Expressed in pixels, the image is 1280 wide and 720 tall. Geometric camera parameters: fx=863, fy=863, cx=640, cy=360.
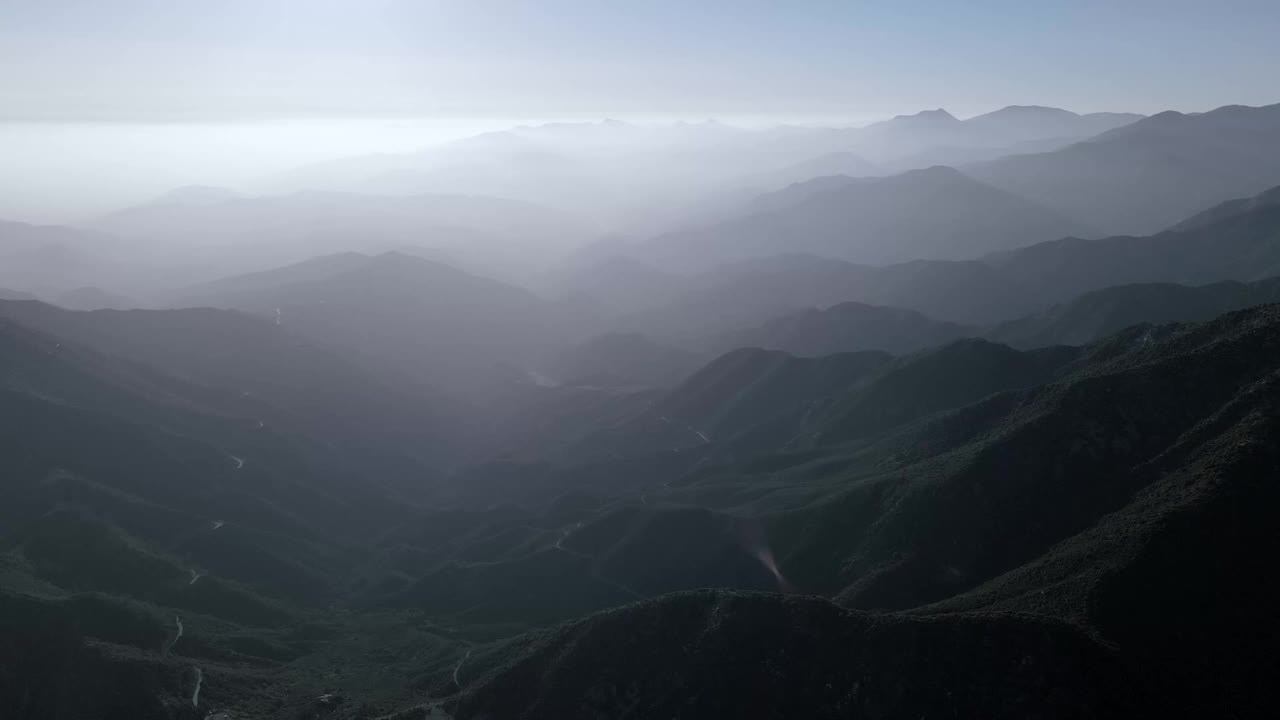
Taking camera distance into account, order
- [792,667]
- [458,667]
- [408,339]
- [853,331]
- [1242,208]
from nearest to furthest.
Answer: [792,667] < [458,667] < [853,331] < [408,339] < [1242,208]

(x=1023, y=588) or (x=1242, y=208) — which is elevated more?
(x=1242, y=208)

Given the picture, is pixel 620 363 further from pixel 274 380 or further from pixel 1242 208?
pixel 1242 208

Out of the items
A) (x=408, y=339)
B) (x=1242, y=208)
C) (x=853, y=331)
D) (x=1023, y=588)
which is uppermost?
(x=1242, y=208)

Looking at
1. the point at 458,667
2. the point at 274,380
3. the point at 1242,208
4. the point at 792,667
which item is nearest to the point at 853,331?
the point at 1242,208

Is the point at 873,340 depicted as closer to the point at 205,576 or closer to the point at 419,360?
the point at 419,360

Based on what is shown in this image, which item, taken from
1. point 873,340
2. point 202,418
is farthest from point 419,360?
point 873,340

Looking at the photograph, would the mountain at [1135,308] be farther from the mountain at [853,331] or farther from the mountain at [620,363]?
the mountain at [620,363]
